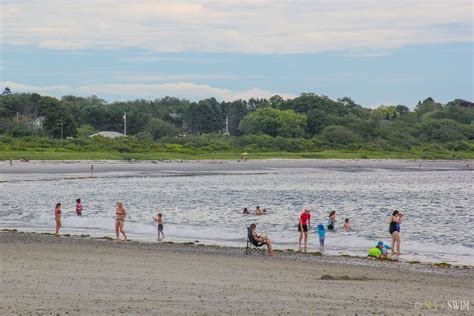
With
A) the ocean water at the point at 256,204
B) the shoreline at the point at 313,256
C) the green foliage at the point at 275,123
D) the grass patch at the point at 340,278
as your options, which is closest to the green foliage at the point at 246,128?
the green foliage at the point at 275,123

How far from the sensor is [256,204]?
147ft

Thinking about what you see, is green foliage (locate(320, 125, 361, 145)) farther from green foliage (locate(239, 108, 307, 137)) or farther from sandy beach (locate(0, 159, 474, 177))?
sandy beach (locate(0, 159, 474, 177))

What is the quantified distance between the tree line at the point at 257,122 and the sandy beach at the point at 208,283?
81.4m

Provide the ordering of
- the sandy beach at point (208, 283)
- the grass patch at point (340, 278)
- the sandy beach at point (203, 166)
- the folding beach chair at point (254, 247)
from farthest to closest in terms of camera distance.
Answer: the sandy beach at point (203, 166)
the folding beach chair at point (254, 247)
the grass patch at point (340, 278)
the sandy beach at point (208, 283)

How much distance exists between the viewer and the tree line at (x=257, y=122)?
111625mm

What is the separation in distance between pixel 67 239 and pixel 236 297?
42.8 ft

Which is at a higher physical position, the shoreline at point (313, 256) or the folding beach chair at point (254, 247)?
the folding beach chair at point (254, 247)

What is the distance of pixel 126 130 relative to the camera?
438ft

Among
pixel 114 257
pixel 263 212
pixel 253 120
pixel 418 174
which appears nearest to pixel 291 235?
pixel 263 212

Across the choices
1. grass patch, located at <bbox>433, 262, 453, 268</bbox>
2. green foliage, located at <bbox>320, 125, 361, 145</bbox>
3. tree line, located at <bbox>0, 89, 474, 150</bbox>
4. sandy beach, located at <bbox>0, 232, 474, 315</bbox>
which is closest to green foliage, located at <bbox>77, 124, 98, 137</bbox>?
tree line, located at <bbox>0, 89, 474, 150</bbox>

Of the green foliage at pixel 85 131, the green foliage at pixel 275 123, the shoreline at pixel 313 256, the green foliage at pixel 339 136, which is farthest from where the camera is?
the green foliage at pixel 275 123

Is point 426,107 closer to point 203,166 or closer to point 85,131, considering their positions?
point 85,131

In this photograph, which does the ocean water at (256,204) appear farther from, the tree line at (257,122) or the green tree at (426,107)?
the green tree at (426,107)

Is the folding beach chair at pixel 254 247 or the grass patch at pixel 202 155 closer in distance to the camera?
the folding beach chair at pixel 254 247
